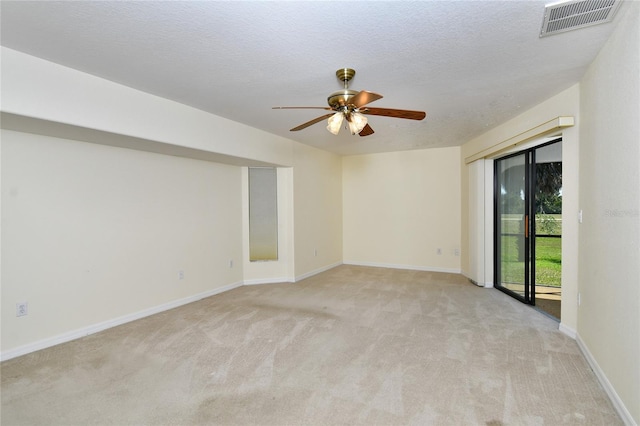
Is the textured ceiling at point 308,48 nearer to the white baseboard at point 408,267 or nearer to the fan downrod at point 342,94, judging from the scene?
the fan downrod at point 342,94

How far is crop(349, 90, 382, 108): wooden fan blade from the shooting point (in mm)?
2172

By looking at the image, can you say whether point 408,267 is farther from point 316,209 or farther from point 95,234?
point 95,234

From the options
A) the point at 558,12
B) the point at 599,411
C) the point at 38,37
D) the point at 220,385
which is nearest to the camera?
the point at 558,12

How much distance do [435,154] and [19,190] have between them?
5.98 meters

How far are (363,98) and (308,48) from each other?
53 centimetres

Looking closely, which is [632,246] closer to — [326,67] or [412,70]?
[412,70]

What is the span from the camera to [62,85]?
2562mm

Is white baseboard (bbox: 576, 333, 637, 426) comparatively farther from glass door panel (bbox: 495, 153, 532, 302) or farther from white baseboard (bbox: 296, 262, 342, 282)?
white baseboard (bbox: 296, 262, 342, 282)

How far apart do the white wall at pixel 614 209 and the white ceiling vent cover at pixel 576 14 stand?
11cm

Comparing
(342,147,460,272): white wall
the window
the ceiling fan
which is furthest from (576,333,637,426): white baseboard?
the window

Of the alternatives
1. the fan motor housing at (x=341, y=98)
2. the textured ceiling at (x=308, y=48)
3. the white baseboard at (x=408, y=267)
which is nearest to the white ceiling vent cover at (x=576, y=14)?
the textured ceiling at (x=308, y=48)

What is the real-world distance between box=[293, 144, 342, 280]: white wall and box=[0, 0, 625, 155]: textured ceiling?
2358mm

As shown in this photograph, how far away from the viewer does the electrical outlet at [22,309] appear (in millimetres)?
2781

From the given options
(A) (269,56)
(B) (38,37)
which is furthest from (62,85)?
(A) (269,56)
